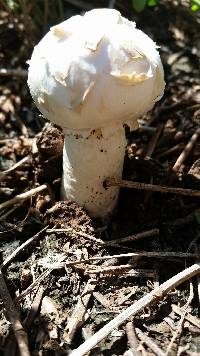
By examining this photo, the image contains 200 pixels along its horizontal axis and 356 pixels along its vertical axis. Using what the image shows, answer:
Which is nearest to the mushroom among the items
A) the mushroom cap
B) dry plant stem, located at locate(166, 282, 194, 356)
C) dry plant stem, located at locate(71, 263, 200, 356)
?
the mushroom cap

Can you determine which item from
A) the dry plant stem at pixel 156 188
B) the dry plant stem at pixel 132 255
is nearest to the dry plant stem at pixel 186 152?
the dry plant stem at pixel 156 188

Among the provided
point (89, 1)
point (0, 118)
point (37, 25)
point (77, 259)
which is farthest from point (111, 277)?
point (89, 1)

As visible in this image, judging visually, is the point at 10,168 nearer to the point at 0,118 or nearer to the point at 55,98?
the point at 0,118

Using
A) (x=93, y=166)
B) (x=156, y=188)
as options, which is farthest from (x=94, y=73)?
(x=156, y=188)

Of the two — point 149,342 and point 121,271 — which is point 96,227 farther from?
point 149,342

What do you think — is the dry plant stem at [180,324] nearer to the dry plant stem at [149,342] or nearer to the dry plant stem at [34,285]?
the dry plant stem at [149,342]

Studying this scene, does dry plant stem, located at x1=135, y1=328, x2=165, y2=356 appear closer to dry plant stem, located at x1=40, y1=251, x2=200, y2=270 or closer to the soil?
the soil

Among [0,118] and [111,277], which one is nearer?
[111,277]
